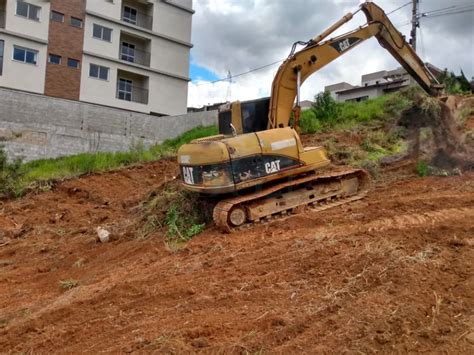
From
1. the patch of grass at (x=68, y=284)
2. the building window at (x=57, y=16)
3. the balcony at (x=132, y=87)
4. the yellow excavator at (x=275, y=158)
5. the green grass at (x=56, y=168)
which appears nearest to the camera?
the patch of grass at (x=68, y=284)

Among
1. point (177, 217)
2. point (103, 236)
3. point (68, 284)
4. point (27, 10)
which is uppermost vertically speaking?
point (27, 10)

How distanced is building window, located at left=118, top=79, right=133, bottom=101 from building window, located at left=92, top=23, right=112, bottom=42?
10.5ft

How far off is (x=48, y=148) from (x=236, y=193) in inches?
553

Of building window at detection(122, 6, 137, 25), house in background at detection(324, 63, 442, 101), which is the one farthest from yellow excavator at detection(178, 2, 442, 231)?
building window at detection(122, 6, 137, 25)

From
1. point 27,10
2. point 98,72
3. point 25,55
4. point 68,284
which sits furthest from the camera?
point 98,72

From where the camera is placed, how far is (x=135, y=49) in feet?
123

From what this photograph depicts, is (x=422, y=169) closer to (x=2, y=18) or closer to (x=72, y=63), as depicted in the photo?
(x=72, y=63)

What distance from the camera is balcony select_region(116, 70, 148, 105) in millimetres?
35656

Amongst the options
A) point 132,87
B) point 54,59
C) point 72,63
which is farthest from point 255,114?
point 132,87

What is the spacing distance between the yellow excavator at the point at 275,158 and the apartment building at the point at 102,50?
25.6 m

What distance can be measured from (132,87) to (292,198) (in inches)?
1228

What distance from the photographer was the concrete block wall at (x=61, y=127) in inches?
739

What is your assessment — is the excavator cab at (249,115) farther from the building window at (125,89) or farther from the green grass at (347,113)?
the building window at (125,89)

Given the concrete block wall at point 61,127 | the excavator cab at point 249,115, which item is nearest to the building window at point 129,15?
the concrete block wall at point 61,127
